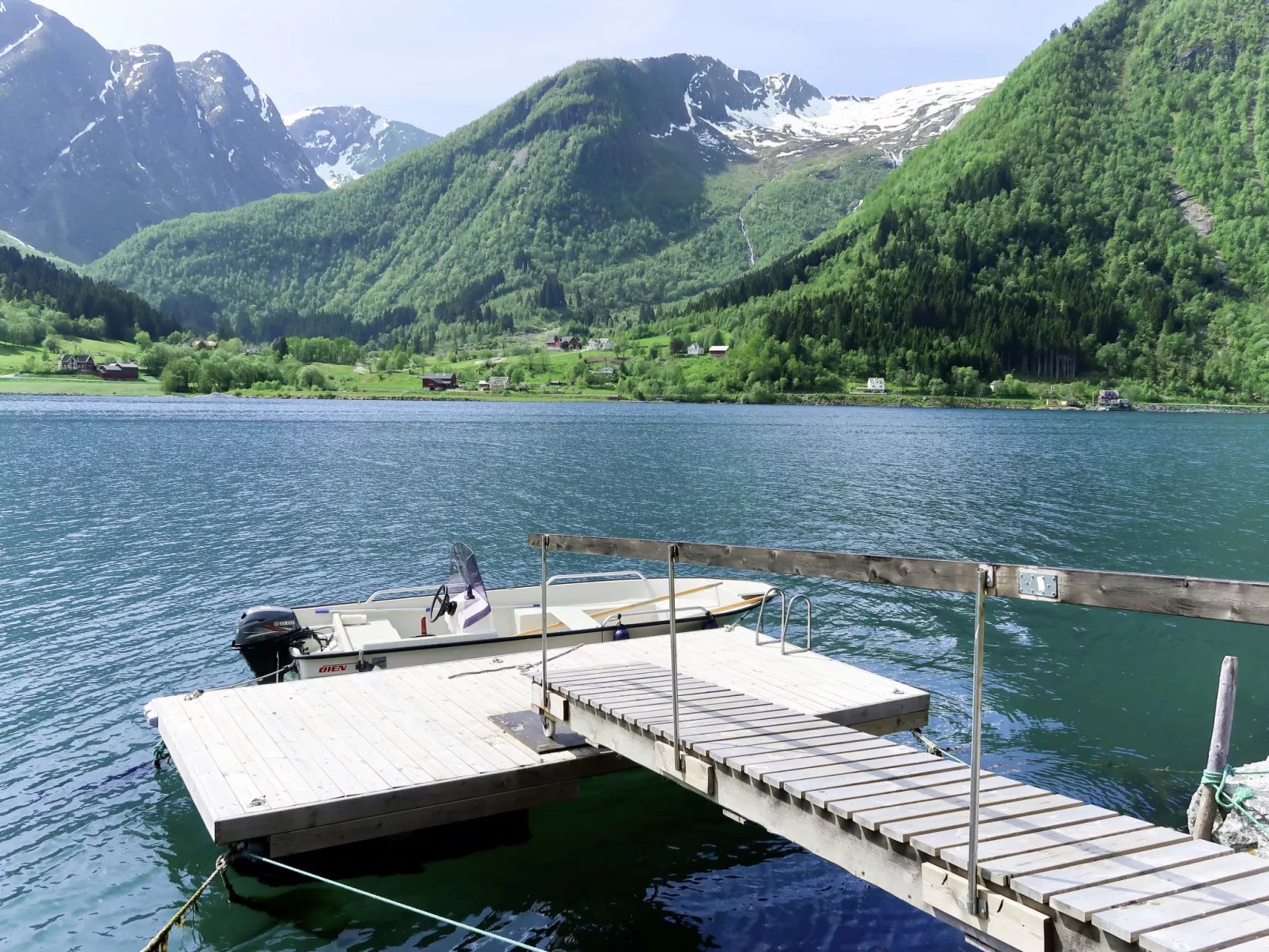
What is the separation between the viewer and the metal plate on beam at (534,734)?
36.3 ft

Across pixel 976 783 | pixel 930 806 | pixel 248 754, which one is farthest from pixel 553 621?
pixel 976 783

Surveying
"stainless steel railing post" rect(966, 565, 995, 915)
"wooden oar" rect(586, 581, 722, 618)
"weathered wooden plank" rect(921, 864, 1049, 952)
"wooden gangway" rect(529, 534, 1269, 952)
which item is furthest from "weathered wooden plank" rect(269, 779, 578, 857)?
"wooden oar" rect(586, 581, 722, 618)

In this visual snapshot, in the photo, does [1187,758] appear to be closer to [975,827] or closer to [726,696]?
[726,696]

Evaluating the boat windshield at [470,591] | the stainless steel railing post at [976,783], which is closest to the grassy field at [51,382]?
the boat windshield at [470,591]

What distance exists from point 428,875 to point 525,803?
1.62 metres

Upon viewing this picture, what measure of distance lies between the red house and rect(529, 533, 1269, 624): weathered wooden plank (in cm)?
21812

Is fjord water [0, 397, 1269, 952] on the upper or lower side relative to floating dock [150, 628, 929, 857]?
lower

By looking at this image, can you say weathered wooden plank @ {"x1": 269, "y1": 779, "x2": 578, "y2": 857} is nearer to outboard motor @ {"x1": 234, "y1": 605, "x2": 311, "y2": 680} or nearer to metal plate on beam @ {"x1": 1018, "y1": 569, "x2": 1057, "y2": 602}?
metal plate on beam @ {"x1": 1018, "y1": 569, "x2": 1057, "y2": 602}

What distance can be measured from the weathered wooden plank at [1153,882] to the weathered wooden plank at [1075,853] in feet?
0.35

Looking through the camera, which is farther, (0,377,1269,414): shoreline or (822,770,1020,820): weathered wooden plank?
(0,377,1269,414): shoreline

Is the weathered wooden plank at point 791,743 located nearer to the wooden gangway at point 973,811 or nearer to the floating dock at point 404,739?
the wooden gangway at point 973,811

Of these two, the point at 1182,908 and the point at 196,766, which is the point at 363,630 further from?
the point at 1182,908

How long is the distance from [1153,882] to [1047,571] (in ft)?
7.34

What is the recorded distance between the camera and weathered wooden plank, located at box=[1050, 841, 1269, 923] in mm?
5562
